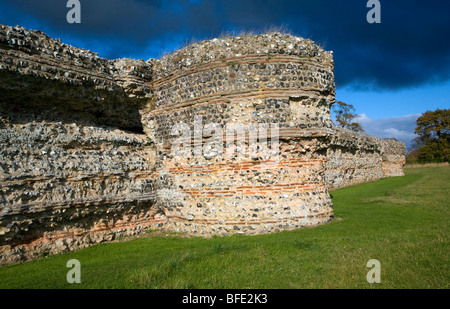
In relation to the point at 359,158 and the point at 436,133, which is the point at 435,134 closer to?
the point at 436,133

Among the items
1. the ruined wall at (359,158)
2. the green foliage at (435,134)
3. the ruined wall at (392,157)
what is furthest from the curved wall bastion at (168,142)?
the green foliage at (435,134)

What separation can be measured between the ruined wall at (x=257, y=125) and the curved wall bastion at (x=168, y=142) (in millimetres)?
31

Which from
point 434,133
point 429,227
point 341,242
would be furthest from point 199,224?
point 434,133

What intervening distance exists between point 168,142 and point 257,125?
9.40 ft

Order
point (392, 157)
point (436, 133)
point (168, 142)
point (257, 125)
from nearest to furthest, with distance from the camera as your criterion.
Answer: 1. point (257, 125)
2. point (168, 142)
3. point (392, 157)
4. point (436, 133)

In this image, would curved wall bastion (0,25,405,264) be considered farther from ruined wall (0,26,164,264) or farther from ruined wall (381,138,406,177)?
ruined wall (381,138,406,177)

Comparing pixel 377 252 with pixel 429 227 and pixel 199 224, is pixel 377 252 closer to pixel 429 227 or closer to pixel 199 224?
pixel 429 227

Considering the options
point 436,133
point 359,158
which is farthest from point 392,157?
point 436,133

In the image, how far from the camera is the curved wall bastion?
23.6 feet

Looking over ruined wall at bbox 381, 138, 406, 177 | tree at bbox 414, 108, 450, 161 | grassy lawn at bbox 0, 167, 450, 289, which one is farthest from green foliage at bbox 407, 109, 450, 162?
grassy lawn at bbox 0, 167, 450, 289

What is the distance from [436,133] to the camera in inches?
1983

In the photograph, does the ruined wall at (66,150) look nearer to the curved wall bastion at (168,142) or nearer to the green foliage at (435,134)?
the curved wall bastion at (168,142)
